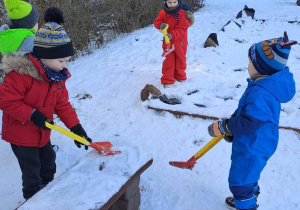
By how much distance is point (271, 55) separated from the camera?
1.87 metres

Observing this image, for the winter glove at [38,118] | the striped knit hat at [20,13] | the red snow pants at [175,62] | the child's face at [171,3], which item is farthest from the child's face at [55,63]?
the red snow pants at [175,62]

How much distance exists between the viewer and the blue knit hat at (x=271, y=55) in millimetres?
1845

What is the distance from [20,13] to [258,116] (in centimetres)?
238

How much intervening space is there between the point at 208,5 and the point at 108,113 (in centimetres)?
934

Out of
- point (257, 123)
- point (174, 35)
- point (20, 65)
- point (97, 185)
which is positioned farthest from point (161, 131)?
point (20, 65)

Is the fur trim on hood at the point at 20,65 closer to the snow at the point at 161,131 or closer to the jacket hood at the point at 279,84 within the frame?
the snow at the point at 161,131

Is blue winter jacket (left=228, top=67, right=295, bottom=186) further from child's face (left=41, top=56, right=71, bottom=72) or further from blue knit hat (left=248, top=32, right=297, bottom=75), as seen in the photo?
child's face (left=41, top=56, right=71, bottom=72)

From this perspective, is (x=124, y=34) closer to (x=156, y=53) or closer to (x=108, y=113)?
(x=156, y=53)

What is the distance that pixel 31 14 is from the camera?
2811mm

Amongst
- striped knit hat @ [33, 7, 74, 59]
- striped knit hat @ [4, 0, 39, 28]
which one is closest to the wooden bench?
striped knit hat @ [33, 7, 74, 59]

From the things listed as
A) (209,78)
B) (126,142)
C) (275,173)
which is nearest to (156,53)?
(209,78)

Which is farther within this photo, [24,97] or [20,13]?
[20,13]

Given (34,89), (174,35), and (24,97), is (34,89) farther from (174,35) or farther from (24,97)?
(174,35)

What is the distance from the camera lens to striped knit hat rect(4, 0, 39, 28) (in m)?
2.75
